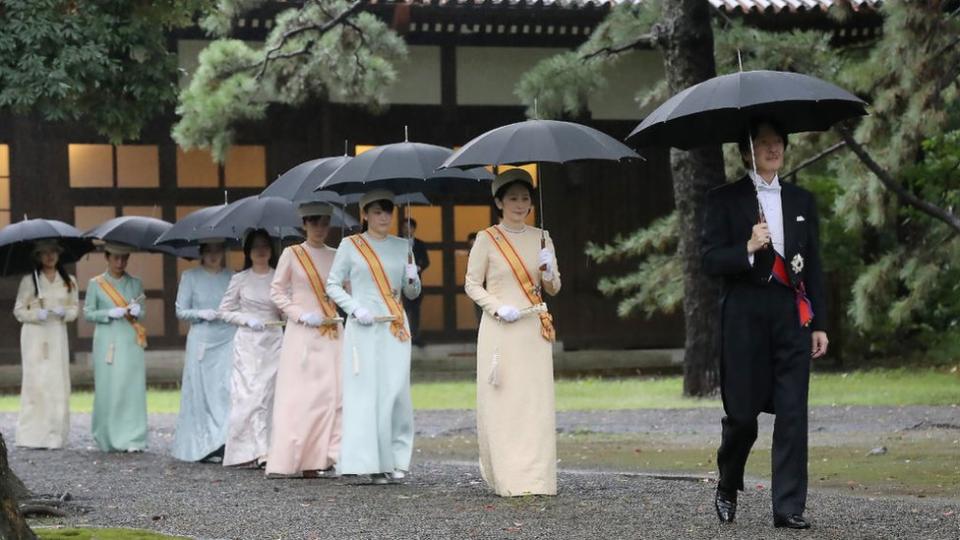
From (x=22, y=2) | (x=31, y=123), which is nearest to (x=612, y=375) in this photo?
(x=31, y=123)

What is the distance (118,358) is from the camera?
1372 cm

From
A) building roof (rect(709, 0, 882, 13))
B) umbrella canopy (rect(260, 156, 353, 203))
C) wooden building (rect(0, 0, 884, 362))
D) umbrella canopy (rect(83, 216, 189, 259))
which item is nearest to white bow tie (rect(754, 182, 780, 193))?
umbrella canopy (rect(260, 156, 353, 203))

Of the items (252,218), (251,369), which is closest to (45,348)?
(251,369)

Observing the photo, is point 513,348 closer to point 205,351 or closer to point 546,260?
point 546,260

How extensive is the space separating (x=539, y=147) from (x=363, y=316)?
1835 millimetres

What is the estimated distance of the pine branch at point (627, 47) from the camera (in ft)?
52.7

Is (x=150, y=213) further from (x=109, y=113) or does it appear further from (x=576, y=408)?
(x=109, y=113)

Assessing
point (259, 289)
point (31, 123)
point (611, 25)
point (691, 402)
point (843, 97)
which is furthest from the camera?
point (31, 123)

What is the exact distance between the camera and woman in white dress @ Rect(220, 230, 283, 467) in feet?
38.9

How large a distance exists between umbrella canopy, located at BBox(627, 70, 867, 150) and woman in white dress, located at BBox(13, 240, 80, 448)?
7.47 meters

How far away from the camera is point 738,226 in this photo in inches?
299

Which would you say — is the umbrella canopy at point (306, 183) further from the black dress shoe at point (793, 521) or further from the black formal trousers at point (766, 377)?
the black dress shoe at point (793, 521)

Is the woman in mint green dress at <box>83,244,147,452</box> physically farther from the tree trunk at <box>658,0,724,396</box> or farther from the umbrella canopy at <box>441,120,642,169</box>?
the umbrella canopy at <box>441,120,642,169</box>

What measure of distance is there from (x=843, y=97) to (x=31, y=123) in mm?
14391
